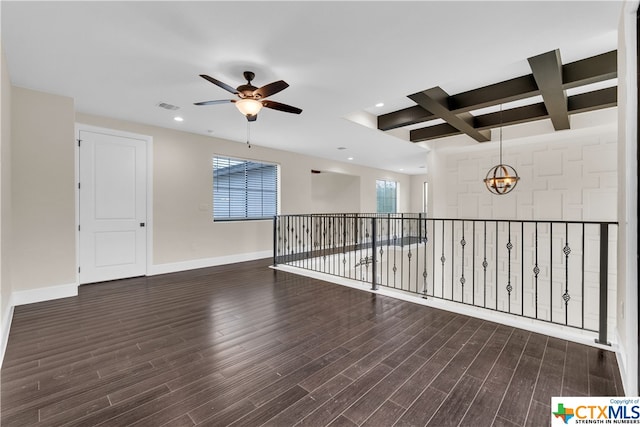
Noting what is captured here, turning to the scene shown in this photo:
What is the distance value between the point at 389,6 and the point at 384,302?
2.98 m

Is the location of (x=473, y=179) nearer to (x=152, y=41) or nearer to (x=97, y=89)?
(x=152, y=41)

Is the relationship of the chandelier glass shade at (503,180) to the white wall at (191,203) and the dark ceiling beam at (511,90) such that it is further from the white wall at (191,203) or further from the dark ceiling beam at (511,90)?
the white wall at (191,203)

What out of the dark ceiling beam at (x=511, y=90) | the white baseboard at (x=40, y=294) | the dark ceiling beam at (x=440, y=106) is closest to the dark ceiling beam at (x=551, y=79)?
the dark ceiling beam at (x=511, y=90)

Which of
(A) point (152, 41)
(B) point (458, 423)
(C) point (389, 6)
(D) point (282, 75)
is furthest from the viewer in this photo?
(D) point (282, 75)

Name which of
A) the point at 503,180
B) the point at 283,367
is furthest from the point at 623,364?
the point at 503,180

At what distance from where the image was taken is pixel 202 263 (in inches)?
220

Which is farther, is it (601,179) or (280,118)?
(601,179)

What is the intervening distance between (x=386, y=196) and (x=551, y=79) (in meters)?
8.23

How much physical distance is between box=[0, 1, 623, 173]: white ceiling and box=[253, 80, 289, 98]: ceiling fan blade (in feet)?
0.91

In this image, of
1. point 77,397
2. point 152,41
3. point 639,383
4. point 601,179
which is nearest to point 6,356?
point 77,397

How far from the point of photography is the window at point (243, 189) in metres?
6.00

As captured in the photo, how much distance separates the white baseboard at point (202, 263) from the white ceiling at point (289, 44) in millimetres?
2721

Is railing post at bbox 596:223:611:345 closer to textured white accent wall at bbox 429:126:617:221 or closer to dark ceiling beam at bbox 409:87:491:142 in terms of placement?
dark ceiling beam at bbox 409:87:491:142

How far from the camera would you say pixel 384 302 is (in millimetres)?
3486
